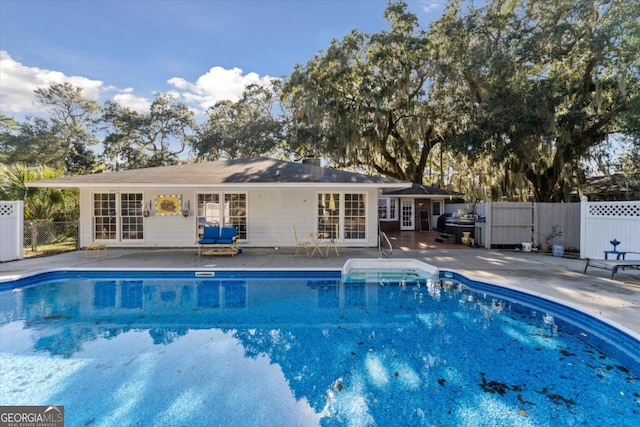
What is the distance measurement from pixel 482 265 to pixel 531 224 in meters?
4.03

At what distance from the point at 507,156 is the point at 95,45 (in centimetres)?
1788

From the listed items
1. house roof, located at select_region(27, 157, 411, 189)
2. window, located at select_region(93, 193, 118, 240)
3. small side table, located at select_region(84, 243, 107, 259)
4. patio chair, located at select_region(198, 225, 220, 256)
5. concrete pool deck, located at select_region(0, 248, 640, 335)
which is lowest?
concrete pool deck, located at select_region(0, 248, 640, 335)

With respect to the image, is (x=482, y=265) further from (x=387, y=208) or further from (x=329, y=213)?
(x=387, y=208)

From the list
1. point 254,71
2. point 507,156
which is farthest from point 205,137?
point 507,156

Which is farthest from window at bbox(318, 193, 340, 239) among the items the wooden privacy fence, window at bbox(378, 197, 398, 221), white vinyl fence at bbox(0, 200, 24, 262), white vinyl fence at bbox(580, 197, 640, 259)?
Answer: white vinyl fence at bbox(0, 200, 24, 262)

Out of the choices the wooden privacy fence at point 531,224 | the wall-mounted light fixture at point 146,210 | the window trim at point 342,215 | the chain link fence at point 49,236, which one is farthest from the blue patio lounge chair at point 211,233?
the wooden privacy fence at point 531,224

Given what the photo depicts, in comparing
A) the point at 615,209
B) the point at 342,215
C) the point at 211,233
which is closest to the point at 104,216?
the point at 211,233

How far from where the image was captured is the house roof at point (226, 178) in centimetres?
893

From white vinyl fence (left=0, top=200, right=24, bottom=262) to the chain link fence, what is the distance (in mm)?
1427

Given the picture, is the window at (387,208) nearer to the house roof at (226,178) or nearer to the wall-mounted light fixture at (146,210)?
the house roof at (226,178)

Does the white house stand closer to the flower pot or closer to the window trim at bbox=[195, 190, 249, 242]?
the window trim at bbox=[195, 190, 249, 242]

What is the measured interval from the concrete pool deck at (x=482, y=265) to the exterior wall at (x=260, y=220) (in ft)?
1.30

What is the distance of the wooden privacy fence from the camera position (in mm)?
9924

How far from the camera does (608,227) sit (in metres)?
7.79
